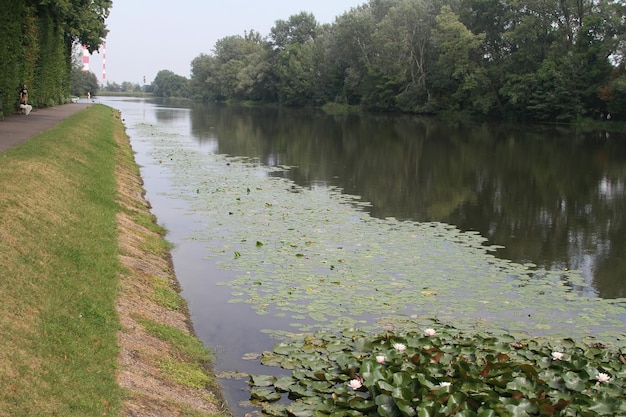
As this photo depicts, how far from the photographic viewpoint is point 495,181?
90.9 feet

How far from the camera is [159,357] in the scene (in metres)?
8.08

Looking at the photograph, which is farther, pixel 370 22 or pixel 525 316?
pixel 370 22

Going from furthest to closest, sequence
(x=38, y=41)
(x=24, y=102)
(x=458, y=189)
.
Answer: (x=38, y=41) < (x=24, y=102) < (x=458, y=189)

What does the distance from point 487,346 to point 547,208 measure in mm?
14155

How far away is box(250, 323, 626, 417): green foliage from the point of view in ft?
22.2

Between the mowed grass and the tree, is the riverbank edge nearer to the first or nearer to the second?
the mowed grass

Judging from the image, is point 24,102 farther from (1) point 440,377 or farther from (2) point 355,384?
(1) point 440,377

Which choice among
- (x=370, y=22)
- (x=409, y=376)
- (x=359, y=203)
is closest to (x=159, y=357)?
(x=409, y=376)

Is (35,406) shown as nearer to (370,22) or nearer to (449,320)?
(449,320)

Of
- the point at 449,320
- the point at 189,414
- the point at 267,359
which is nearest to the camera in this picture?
the point at 189,414

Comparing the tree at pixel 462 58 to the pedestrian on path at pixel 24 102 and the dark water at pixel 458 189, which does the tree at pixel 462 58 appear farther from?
the pedestrian on path at pixel 24 102

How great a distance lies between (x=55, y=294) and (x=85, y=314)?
51cm

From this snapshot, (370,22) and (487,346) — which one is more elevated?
(370,22)

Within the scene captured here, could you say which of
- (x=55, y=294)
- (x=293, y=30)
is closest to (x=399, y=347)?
(x=55, y=294)
